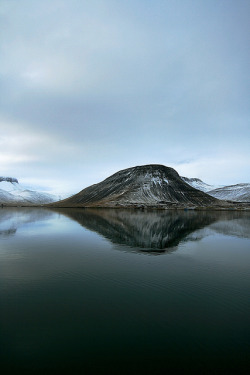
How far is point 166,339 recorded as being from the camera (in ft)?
Answer: 37.3

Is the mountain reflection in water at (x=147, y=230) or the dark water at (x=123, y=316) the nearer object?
the dark water at (x=123, y=316)

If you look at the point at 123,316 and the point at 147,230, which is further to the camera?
the point at 147,230

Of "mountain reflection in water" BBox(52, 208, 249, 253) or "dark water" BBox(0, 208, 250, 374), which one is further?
"mountain reflection in water" BBox(52, 208, 249, 253)

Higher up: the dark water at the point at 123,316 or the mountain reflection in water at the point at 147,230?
the mountain reflection in water at the point at 147,230

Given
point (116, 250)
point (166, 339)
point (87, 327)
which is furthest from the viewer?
point (116, 250)

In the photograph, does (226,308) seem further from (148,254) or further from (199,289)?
(148,254)

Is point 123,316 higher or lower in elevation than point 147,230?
lower

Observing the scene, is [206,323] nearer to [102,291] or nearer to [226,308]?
[226,308]

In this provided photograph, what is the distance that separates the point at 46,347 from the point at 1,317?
14.5 ft

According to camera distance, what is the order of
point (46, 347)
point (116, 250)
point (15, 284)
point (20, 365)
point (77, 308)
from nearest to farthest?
point (20, 365) → point (46, 347) → point (77, 308) → point (15, 284) → point (116, 250)

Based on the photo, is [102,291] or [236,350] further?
[102,291]

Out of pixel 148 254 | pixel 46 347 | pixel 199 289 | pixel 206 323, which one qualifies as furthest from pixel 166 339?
pixel 148 254

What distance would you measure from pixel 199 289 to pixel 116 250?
16028 mm

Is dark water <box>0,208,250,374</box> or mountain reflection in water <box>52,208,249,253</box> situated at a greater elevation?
mountain reflection in water <box>52,208,249,253</box>
